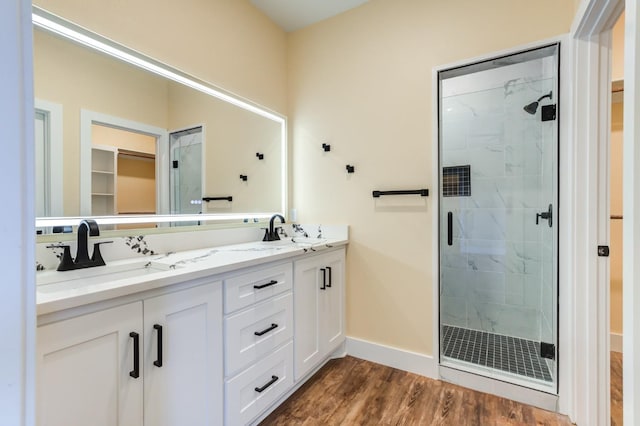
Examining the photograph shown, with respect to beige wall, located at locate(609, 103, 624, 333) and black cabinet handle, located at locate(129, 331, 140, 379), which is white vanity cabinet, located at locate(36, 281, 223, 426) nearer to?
black cabinet handle, located at locate(129, 331, 140, 379)

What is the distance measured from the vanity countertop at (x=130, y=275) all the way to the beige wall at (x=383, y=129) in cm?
73

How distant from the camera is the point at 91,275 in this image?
124 centimetres

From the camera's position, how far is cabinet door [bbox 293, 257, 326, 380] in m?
1.77

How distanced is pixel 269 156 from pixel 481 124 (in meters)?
1.74

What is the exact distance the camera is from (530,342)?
2078 mm

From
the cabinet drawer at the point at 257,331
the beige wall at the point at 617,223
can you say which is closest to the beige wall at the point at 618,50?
the beige wall at the point at 617,223

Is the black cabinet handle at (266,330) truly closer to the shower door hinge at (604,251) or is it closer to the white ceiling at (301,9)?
the shower door hinge at (604,251)

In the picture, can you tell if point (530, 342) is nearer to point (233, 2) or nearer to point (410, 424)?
point (410, 424)

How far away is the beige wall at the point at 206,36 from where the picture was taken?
1409mm

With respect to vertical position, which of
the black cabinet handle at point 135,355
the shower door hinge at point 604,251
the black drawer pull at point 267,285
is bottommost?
the black cabinet handle at point 135,355

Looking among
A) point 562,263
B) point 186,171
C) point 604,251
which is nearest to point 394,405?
point 562,263

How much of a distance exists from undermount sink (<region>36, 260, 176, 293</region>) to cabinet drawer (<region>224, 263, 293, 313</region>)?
0.91ft

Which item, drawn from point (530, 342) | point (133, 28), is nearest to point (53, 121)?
point (133, 28)

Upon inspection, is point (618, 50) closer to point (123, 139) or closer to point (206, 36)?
point (206, 36)
